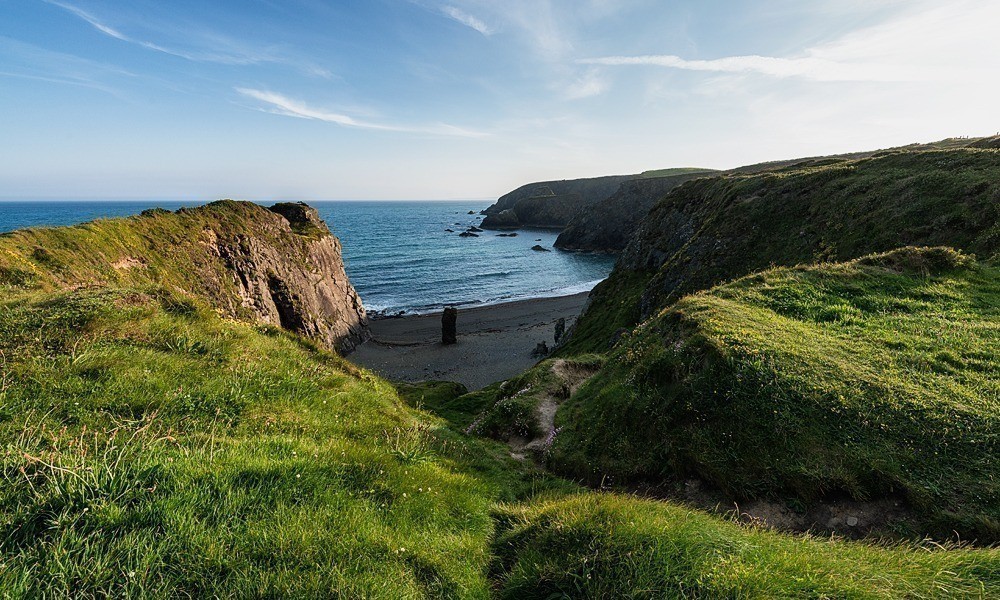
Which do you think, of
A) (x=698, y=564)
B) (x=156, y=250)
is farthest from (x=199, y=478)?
(x=156, y=250)

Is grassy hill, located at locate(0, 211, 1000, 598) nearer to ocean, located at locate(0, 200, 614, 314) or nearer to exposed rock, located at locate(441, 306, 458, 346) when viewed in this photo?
exposed rock, located at locate(441, 306, 458, 346)

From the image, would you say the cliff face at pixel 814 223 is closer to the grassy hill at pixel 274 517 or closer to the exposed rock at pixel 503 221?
the grassy hill at pixel 274 517

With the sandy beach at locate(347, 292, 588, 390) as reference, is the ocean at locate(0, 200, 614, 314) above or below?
above

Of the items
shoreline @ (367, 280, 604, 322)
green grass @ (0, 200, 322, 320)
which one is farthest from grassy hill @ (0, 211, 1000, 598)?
shoreline @ (367, 280, 604, 322)

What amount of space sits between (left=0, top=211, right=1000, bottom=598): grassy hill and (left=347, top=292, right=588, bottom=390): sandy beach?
28.3 meters

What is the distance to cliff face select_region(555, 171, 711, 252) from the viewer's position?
126750 millimetres

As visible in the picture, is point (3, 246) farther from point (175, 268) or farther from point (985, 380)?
point (985, 380)

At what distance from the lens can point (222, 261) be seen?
32.5 metres

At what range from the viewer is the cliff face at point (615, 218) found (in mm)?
126750

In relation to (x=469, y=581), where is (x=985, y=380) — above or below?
above

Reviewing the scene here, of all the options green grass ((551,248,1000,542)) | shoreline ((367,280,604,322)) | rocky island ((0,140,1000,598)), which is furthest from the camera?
shoreline ((367,280,604,322))

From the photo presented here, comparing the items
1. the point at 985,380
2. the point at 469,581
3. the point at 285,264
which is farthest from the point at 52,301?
the point at 285,264

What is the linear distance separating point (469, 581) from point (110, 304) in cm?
905

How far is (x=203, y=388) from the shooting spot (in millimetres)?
6484
